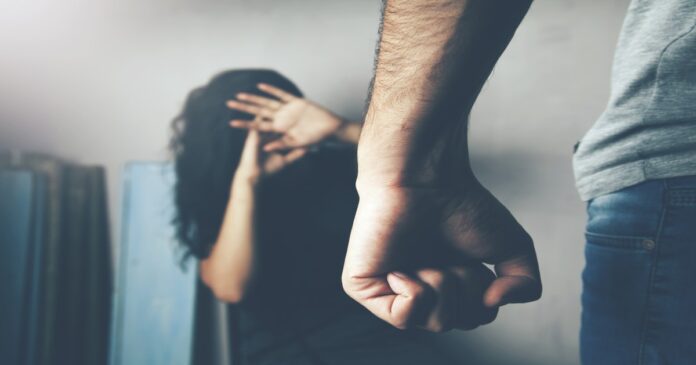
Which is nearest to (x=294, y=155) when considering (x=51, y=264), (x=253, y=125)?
(x=253, y=125)

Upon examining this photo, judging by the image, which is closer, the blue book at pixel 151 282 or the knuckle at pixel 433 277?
the knuckle at pixel 433 277

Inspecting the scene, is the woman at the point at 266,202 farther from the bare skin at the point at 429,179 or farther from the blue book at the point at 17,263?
the bare skin at the point at 429,179

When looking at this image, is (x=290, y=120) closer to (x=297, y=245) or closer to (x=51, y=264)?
(x=297, y=245)

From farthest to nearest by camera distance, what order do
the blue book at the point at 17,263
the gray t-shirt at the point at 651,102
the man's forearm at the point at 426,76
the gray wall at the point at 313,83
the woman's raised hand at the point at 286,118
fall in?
the blue book at the point at 17,263
the woman's raised hand at the point at 286,118
the gray wall at the point at 313,83
the gray t-shirt at the point at 651,102
the man's forearm at the point at 426,76

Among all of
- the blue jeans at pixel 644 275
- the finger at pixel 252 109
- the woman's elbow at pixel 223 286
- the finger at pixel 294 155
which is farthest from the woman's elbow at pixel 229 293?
the blue jeans at pixel 644 275

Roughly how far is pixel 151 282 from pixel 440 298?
1260mm

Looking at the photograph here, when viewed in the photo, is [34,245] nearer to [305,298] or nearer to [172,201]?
[172,201]

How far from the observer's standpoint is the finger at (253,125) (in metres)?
1.20

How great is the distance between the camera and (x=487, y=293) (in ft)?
1.12

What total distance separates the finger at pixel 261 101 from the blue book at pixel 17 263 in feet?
2.64

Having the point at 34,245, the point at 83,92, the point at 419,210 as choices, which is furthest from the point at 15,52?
the point at 419,210

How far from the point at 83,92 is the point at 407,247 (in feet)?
5.43

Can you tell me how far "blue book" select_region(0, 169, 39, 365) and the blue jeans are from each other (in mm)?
1617

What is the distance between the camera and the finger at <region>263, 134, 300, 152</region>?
1239 millimetres
